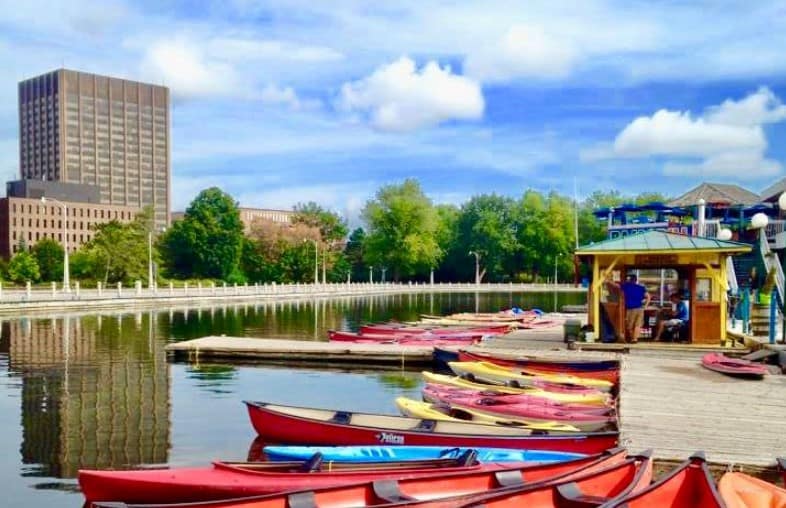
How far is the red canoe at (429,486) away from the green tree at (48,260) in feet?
331

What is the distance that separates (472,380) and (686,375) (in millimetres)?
4500

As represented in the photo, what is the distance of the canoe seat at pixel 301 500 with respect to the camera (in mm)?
7785

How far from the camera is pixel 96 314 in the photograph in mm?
51688

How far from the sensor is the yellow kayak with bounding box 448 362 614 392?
16.2 m

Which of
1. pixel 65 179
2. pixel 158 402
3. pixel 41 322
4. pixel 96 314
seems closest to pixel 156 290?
pixel 96 314

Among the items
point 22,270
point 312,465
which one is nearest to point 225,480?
point 312,465

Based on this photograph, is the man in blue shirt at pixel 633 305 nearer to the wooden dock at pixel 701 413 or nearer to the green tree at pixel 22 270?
the wooden dock at pixel 701 413

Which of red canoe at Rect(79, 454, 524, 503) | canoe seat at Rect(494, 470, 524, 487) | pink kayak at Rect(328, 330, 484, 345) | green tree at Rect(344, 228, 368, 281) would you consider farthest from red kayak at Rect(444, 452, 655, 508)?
green tree at Rect(344, 228, 368, 281)

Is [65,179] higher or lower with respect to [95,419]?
higher

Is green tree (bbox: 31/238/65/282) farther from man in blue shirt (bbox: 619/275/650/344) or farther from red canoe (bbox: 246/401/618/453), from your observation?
red canoe (bbox: 246/401/618/453)

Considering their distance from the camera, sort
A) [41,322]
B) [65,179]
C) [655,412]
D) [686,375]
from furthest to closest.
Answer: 1. [65,179]
2. [41,322]
3. [686,375]
4. [655,412]

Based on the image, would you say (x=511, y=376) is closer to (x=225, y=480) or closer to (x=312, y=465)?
(x=312, y=465)

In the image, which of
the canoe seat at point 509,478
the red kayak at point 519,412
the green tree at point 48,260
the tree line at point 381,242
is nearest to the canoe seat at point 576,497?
the canoe seat at point 509,478

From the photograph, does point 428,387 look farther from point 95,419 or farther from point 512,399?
point 95,419
